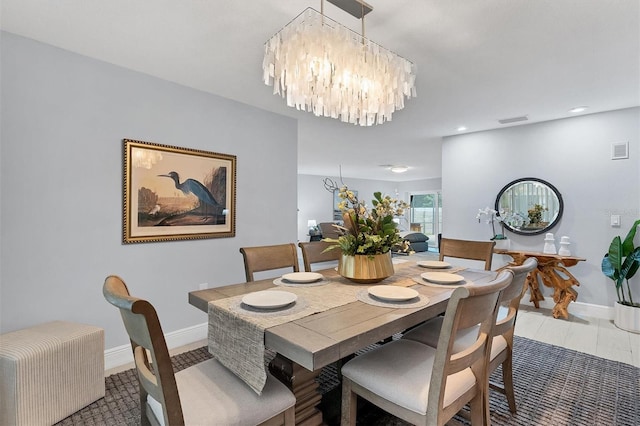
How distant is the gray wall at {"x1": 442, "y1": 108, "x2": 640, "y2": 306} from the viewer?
133 inches

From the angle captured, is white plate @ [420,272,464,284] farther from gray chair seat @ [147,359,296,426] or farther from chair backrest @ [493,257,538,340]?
gray chair seat @ [147,359,296,426]

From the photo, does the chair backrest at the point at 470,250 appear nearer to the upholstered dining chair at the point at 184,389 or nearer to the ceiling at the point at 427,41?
the ceiling at the point at 427,41

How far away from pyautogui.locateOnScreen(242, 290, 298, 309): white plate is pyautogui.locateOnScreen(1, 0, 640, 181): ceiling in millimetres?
1568

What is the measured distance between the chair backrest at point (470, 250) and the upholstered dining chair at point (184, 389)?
6.29 ft

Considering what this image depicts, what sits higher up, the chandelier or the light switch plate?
the chandelier

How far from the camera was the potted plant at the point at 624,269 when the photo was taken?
3107 mm

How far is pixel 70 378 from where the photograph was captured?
1.86 metres

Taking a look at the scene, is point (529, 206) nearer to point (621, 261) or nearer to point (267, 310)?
point (621, 261)

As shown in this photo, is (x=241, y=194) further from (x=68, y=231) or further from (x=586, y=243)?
(x=586, y=243)

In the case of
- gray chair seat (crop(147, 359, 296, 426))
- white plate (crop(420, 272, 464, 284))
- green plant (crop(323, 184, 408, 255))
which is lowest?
gray chair seat (crop(147, 359, 296, 426))

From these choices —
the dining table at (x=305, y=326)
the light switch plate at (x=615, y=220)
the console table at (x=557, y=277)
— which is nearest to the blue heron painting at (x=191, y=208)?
the dining table at (x=305, y=326)

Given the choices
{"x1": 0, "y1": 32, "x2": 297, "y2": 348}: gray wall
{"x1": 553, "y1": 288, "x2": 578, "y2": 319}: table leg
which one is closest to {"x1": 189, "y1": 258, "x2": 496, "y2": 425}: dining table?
{"x1": 0, "y1": 32, "x2": 297, "y2": 348}: gray wall

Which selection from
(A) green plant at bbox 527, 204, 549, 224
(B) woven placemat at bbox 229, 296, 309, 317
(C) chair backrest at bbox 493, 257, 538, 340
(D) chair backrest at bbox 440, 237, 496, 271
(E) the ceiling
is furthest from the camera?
(A) green plant at bbox 527, 204, 549, 224

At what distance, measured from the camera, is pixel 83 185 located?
7.64 feet
